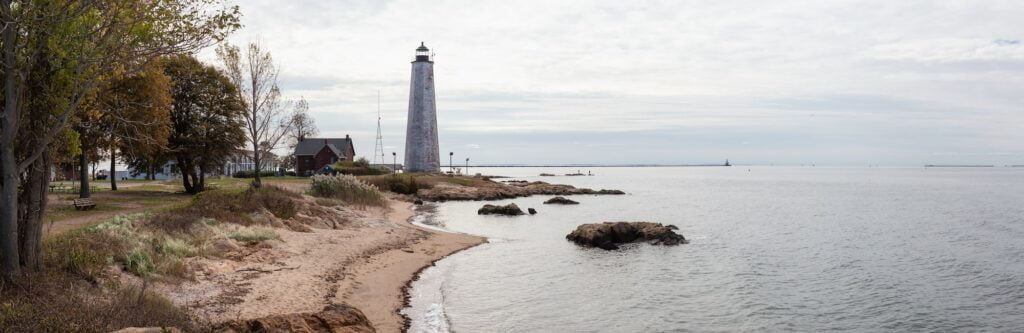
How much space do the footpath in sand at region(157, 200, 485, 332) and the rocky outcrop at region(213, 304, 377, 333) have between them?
5.93 ft

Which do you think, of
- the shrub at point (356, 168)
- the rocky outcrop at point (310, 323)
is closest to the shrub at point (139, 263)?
the rocky outcrop at point (310, 323)

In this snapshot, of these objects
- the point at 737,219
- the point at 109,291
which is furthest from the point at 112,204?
the point at 737,219

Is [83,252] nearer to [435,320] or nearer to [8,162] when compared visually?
[8,162]

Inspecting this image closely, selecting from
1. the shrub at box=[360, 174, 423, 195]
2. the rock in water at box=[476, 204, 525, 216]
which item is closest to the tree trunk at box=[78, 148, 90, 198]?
the rock in water at box=[476, 204, 525, 216]

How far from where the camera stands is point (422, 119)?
88.7 m

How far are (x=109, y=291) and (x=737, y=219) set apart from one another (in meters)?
44.5

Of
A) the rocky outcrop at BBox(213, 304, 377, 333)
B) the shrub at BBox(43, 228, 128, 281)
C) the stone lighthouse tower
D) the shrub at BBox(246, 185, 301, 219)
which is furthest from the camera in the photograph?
the stone lighthouse tower

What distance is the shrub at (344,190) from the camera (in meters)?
43.8

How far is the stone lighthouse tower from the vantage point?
88.4 metres

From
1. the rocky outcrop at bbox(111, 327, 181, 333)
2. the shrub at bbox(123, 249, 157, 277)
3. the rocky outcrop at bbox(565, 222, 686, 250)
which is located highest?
the shrub at bbox(123, 249, 157, 277)

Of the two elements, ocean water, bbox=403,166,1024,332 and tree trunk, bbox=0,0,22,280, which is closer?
tree trunk, bbox=0,0,22,280

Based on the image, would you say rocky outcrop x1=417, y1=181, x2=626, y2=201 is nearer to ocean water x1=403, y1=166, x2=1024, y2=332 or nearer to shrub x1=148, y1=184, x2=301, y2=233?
ocean water x1=403, y1=166, x2=1024, y2=332

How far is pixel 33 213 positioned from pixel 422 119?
77.6 m

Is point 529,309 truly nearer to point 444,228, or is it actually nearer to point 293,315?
point 293,315
